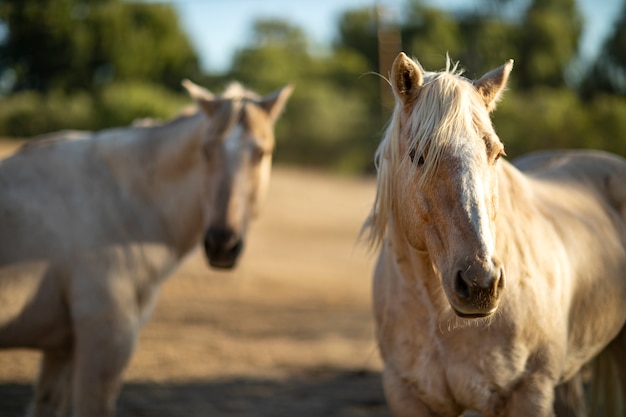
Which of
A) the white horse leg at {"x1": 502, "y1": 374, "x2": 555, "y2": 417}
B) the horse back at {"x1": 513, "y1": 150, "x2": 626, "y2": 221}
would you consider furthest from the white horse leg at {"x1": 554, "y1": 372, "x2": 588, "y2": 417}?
the white horse leg at {"x1": 502, "y1": 374, "x2": 555, "y2": 417}

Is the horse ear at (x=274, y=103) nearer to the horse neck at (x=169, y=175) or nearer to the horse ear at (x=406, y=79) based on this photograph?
the horse neck at (x=169, y=175)

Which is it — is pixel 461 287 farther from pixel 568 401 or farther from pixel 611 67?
pixel 611 67

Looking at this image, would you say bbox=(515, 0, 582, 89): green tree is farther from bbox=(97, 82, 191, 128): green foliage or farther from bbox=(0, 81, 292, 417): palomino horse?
bbox=(0, 81, 292, 417): palomino horse

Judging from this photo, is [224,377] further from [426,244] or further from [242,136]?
[426,244]

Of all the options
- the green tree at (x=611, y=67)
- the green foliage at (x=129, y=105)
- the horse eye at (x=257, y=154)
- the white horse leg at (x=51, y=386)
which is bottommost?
the green foliage at (x=129, y=105)

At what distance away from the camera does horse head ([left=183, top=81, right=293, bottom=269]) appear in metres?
3.81

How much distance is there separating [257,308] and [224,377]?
10.4 feet

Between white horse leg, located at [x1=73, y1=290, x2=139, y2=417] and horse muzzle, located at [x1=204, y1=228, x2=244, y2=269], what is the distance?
2.07 feet

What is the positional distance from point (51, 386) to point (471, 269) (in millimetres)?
2779

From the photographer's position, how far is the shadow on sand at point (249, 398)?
4.69 m

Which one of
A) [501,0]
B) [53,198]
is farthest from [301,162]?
[53,198]

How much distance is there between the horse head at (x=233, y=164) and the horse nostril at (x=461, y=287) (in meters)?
1.90

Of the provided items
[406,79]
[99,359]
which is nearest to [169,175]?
[99,359]

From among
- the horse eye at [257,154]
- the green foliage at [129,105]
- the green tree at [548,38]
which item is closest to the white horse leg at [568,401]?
the horse eye at [257,154]
